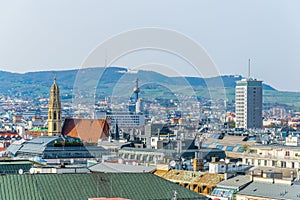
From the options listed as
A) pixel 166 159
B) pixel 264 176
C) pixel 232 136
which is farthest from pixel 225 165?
pixel 232 136

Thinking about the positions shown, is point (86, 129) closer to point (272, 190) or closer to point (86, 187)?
point (272, 190)

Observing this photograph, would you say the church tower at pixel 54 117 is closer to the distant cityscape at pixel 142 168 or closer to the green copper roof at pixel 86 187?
the distant cityscape at pixel 142 168

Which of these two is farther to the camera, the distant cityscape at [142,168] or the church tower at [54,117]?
the church tower at [54,117]

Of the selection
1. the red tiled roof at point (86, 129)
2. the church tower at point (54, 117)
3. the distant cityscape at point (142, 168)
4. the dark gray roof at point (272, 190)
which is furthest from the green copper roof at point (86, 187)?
the church tower at point (54, 117)

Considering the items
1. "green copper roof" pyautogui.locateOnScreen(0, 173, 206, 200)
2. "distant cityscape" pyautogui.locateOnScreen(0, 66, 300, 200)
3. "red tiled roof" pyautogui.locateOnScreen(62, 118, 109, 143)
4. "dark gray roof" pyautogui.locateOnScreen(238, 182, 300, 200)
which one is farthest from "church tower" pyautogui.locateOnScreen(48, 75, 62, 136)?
"green copper roof" pyautogui.locateOnScreen(0, 173, 206, 200)

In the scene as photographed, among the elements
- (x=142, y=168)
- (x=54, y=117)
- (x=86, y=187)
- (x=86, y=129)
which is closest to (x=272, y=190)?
(x=86, y=187)

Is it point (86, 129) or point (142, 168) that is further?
point (86, 129)
